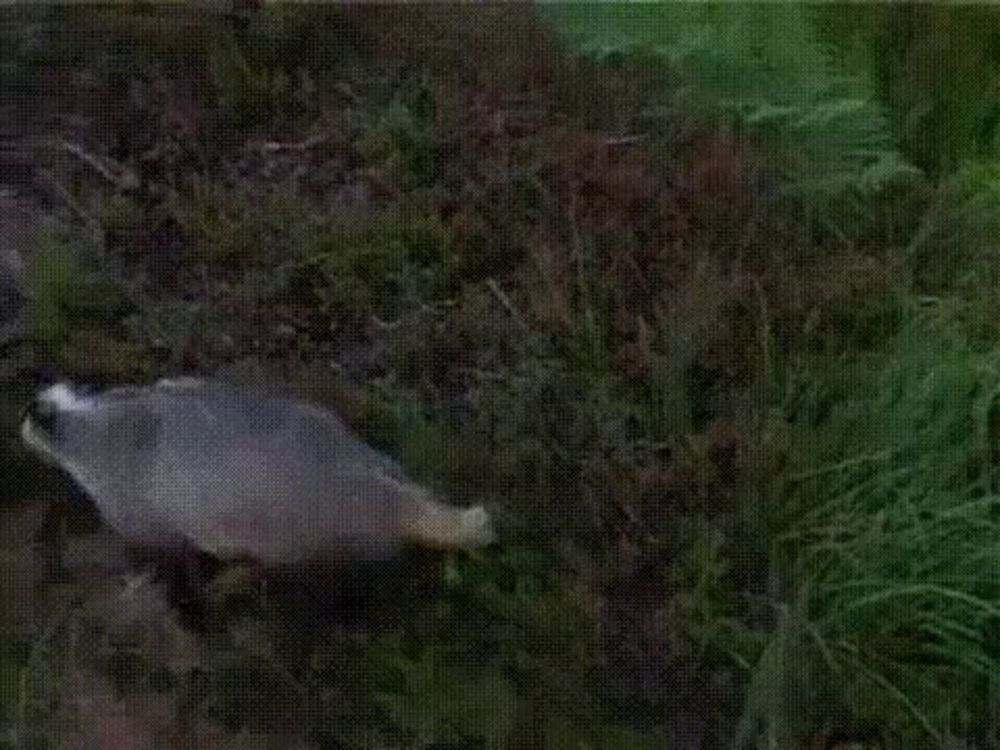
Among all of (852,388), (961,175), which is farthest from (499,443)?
(961,175)

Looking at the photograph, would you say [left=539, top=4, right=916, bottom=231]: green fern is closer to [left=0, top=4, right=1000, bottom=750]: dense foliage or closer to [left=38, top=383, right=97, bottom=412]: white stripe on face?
A: [left=0, top=4, right=1000, bottom=750]: dense foliage

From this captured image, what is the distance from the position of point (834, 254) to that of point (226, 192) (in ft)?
1.28

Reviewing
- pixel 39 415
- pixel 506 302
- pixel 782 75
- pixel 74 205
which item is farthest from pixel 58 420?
pixel 782 75

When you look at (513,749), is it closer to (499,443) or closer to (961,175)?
(499,443)

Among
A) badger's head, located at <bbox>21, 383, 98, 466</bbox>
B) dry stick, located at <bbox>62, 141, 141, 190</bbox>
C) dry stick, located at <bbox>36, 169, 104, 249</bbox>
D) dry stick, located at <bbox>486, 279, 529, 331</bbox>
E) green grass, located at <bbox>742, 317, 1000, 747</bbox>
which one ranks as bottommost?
green grass, located at <bbox>742, 317, 1000, 747</bbox>

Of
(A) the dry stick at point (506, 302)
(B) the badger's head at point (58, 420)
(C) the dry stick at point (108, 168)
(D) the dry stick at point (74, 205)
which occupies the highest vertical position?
(C) the dry stick at point (108, 168)

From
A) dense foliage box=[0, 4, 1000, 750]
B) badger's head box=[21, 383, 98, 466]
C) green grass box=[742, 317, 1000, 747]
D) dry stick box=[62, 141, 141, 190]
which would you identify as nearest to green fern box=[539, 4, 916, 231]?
dense foliage box=[0, 4, 1000, 750]

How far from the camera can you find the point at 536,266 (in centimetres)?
110

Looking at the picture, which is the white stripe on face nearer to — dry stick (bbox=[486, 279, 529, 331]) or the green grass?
dry stick (bbox=[486, 279, 529, 331])

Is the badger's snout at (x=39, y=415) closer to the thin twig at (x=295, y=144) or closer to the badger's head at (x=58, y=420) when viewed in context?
the badger's head at (x=58, y=420)

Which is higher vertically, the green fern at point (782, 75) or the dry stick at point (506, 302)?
the green fern at point (782, 75)

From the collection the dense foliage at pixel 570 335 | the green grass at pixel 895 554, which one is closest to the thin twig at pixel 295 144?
the dense foliage at pixel 570 335

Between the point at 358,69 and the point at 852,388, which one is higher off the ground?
the point at 358,69

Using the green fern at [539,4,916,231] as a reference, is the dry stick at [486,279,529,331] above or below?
below
